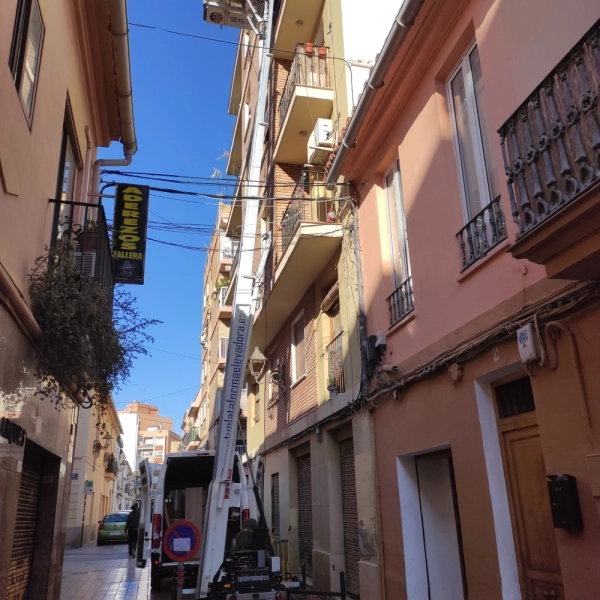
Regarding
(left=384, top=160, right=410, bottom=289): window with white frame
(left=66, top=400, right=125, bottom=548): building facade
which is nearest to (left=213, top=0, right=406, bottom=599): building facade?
(left=384, top=160, right=410, bottom=289): window with white frame

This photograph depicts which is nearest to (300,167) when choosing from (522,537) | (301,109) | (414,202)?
(301,109)

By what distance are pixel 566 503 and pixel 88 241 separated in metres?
6.09

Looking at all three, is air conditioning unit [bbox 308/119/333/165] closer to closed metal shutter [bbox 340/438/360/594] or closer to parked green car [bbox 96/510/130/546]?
closed metal shutter [bbox 340/438/360/594]

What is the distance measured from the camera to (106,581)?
13375 mm

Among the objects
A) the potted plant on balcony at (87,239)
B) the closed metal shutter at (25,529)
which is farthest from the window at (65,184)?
the closed metal shutter at (25,529)

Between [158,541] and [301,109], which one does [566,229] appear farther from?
[158,541]

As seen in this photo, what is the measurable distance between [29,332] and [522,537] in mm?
5155

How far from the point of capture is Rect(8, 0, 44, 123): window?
5551 mm

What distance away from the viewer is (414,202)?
7816 millimetres

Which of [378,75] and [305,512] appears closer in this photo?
[378,75]

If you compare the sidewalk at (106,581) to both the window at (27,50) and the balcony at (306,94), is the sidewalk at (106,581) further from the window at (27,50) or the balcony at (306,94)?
the balcony at (306,94)

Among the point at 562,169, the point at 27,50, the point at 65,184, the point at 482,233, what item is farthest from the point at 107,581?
the point at 562,169

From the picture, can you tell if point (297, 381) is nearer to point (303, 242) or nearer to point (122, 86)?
point (303, 242)

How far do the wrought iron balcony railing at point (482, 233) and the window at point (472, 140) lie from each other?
0.45 ft
